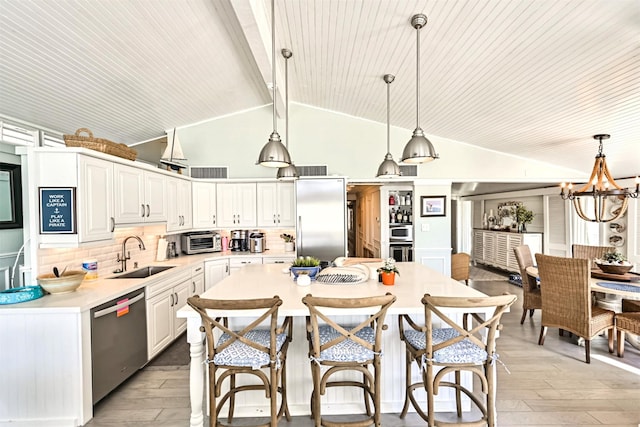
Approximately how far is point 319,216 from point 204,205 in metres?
1.93

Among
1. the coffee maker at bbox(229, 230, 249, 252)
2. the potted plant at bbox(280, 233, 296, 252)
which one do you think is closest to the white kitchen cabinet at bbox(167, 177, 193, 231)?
the coffee maker at bbox(229, 230, 249, 252)

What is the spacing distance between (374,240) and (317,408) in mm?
5110

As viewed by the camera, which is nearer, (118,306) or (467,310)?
(467,310)

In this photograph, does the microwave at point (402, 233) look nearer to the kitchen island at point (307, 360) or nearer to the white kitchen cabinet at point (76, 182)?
the kitchen island at point (307, 360)

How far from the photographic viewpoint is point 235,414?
2.32 metres

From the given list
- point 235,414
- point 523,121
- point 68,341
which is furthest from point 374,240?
point 68,341

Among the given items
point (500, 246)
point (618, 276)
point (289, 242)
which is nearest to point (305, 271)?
point (289, 242)

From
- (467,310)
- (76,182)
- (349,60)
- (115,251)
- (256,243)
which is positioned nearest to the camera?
(467,310)

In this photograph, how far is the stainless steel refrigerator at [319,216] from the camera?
483 centimetres

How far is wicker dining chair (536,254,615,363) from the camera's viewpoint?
308 centimetres

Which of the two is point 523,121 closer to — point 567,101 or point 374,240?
point 567,101

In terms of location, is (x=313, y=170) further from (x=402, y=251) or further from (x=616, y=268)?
(x=616, y=268)

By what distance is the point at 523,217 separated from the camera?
7.29m

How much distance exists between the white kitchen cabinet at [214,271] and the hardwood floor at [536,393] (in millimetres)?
1615
